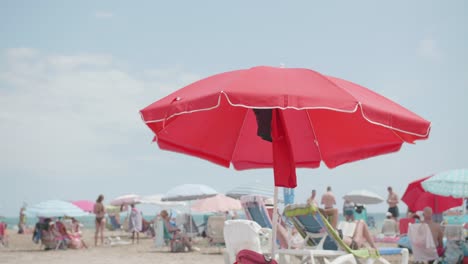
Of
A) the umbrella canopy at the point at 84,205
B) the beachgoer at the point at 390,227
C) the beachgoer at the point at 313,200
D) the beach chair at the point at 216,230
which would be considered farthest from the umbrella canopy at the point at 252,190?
the umbrella canopy at the point at 84,205

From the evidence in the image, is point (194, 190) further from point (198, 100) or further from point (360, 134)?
point (198, 100)

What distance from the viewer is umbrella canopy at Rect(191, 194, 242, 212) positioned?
20.4m

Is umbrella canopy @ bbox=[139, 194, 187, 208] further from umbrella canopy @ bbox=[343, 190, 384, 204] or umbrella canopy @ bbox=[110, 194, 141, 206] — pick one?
umbrella canopy @ bbox=[343, 190, 384, 204]

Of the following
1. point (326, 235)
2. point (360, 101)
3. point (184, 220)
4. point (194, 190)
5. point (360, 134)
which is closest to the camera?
point (360, 101)

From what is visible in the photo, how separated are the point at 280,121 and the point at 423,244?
20.1ft

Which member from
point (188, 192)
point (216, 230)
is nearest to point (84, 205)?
point (188, 192)

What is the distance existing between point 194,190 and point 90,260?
653cm

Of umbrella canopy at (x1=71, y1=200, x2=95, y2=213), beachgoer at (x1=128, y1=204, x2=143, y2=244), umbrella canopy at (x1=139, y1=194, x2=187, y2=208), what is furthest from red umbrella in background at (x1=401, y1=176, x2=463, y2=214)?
umbrella canopy at (x1=71, y1=200, x2=95, y2=213)

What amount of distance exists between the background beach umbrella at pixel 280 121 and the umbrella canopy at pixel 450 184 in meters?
5.06

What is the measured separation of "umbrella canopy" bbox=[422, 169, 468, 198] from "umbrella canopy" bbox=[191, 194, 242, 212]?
9.82 metres

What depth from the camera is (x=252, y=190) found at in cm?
1591

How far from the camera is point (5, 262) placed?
13.1 metres

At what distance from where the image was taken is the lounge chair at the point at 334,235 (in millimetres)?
6392

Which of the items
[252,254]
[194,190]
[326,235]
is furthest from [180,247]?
[252,254]
